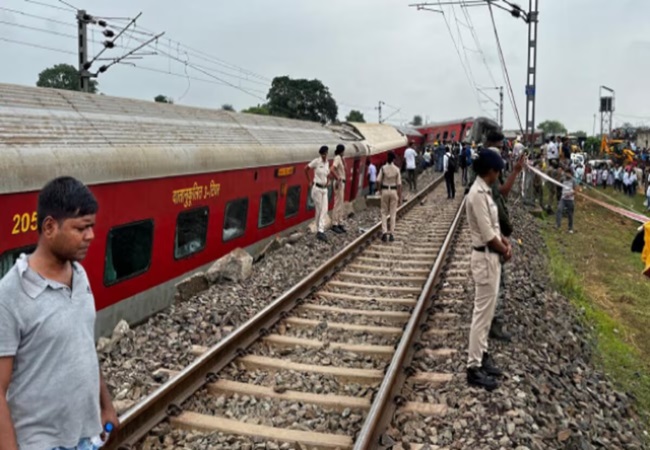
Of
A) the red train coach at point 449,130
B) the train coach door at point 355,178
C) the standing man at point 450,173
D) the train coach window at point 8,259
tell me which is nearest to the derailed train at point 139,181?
the train coach window at point 8,259

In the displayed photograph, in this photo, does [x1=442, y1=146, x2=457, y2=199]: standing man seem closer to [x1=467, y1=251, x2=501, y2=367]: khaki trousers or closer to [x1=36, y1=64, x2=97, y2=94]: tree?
[x1=467, y1=251, x2=501, y2=367]: khaki trousers

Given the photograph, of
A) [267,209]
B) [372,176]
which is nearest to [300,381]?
[267,209]

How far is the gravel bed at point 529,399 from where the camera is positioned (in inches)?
180

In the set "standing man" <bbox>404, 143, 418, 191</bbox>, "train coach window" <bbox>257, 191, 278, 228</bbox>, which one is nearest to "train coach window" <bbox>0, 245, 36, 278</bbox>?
"train coach window" <bbox>257, 191, 278, 228</bbox>

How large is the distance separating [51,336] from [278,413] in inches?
118

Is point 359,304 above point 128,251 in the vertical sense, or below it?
below

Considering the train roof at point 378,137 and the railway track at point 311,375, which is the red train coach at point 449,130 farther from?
the railway track at point 311,375

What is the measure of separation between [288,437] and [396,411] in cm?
91

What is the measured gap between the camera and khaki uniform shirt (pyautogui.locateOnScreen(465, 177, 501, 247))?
5145 mm

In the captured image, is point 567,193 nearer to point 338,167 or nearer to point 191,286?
point 338,167

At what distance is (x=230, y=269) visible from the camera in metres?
9.37

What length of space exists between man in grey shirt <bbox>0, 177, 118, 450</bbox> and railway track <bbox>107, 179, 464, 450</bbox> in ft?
6.71

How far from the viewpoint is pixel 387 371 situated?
5.48 m

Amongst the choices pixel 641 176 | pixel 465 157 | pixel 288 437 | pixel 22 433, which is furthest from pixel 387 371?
pixel 641 176
